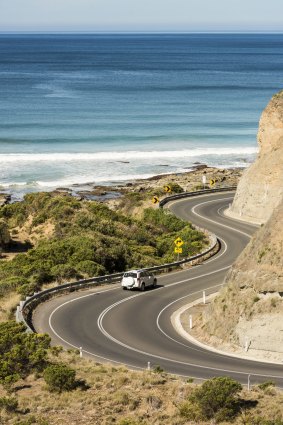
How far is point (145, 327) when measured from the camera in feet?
111

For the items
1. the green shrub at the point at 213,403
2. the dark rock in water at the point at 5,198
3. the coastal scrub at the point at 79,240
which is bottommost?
the dark rock in water at the point at 5,198

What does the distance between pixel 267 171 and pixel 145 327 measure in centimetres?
2693

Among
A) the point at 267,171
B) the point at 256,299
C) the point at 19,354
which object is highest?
the point at 256,299

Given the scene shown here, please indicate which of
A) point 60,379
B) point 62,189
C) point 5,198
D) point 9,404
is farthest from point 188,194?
point 9,404

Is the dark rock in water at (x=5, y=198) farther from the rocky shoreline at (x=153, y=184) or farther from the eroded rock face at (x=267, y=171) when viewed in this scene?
the eroded rock face at (x=267, y=171)

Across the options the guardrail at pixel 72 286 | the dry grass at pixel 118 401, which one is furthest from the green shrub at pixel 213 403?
the guardrail at pixel 72 286

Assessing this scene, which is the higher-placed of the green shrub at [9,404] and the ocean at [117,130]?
the green shrub at [9,404]

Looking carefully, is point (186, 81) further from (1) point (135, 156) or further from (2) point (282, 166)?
(2) point (282, 166)

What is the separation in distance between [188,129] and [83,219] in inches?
2781

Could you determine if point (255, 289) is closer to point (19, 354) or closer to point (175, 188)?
point (19, 354)

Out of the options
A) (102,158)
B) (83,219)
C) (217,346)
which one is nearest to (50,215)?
(83,219)

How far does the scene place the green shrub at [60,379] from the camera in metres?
23.8

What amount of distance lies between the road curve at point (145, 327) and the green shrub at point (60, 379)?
414 cm

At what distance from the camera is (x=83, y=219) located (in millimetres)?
54031
